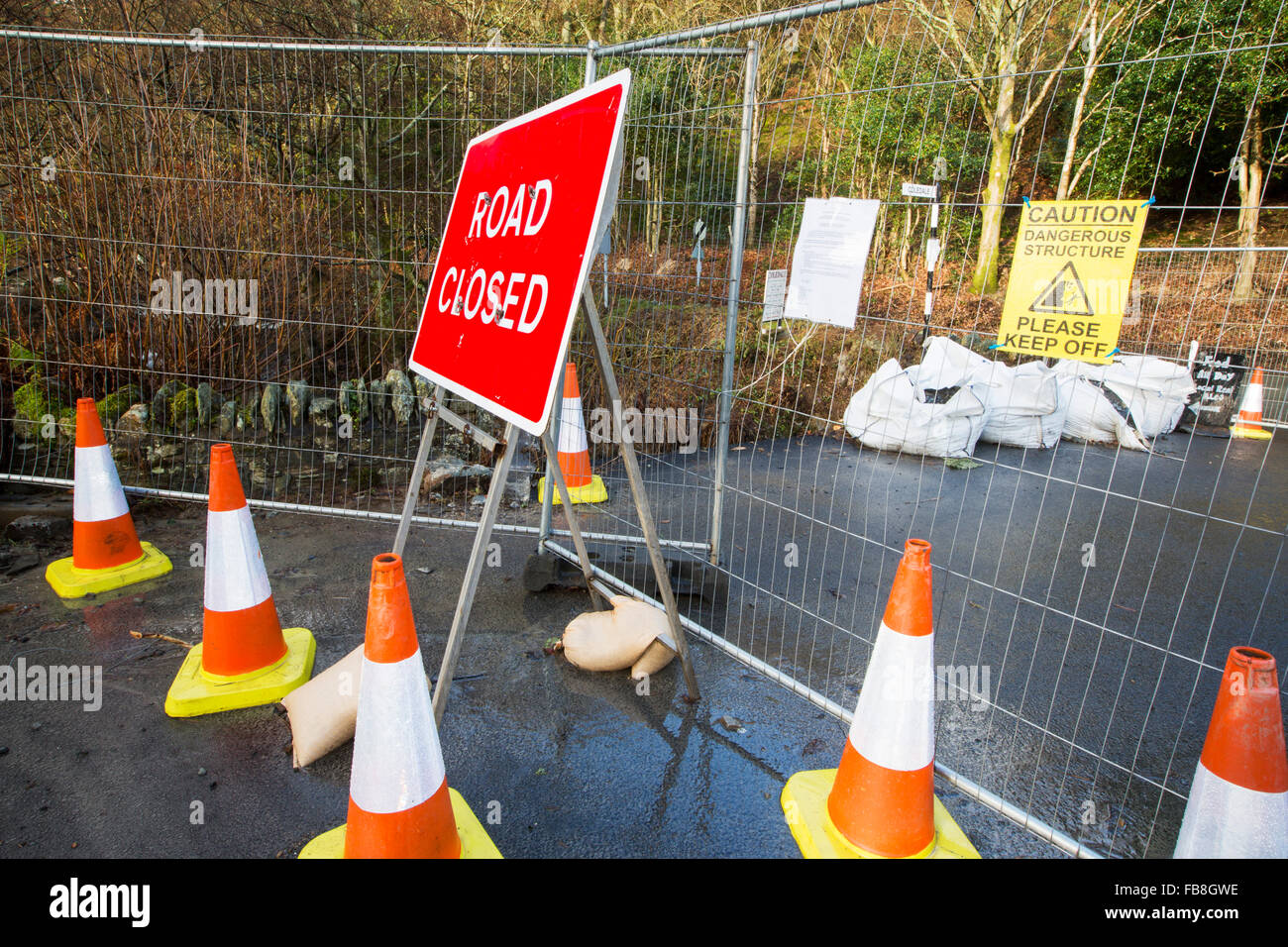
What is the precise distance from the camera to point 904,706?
2150 millimetres

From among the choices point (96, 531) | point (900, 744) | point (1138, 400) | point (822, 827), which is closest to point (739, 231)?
point (900, 744)

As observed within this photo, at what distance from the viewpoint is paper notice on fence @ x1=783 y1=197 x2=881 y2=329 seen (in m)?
2.65

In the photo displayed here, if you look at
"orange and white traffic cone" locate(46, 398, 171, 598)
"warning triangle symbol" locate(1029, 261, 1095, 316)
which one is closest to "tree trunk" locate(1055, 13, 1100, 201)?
"warning triangle symbol" locate(1029, 261, 1095, 316)

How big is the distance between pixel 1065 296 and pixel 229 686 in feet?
11.2

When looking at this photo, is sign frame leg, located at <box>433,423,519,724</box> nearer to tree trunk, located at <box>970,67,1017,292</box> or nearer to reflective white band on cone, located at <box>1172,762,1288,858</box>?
tree trunk, located at <box>970,67,1017,292</box>

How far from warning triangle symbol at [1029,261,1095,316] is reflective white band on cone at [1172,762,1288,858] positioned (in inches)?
49.2

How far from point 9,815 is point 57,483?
3.41 meters

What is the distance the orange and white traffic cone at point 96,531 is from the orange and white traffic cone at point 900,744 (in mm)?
3875

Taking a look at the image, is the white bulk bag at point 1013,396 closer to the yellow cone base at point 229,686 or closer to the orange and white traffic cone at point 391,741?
the yellow cone base at point 229,686

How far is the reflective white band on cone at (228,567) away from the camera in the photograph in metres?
3.00

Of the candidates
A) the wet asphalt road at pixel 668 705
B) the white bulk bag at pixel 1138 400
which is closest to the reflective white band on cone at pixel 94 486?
the wet asphalt road at pixel 668 705

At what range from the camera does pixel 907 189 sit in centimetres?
238

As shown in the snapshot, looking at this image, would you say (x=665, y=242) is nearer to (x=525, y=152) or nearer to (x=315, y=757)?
(x=525, y=152)
